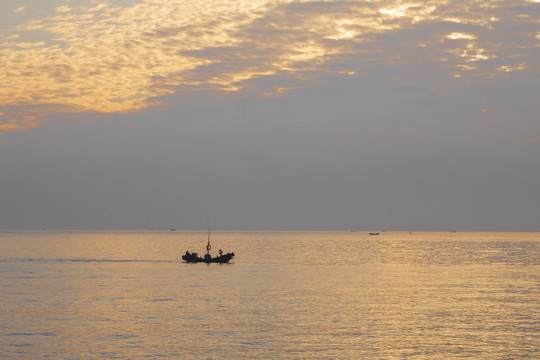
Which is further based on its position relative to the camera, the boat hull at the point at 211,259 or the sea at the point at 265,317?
the boat hull at the point at 211,259

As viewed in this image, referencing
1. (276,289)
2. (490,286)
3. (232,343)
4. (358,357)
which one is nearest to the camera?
(358,357)

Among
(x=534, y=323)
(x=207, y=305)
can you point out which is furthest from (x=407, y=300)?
(x=207, y=305)

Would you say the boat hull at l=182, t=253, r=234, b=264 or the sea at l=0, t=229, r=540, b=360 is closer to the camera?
the sea at l=0, t=229, r=540, b=360

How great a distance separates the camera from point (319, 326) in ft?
158

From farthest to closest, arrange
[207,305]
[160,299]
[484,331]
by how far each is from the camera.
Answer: [160,299], [207,305], [484,331]

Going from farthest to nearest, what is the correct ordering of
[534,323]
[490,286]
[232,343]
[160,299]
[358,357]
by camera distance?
[490,286] → [160,299] → [534,323] → [232,343] → [358,357]

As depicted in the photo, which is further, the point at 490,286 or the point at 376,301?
the point at 490,286

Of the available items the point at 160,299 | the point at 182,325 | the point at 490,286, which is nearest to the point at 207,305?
the point at 160,299

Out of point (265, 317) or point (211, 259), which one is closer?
point (265, 317)

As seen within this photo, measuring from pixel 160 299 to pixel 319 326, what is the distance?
22.3 metres

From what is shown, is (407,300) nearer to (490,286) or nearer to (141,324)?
(490,286)

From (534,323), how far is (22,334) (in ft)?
134

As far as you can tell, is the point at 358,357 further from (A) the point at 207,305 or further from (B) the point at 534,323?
(A) the point at 207,305

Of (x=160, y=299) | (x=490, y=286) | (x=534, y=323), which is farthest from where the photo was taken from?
(x=490, y=286)
